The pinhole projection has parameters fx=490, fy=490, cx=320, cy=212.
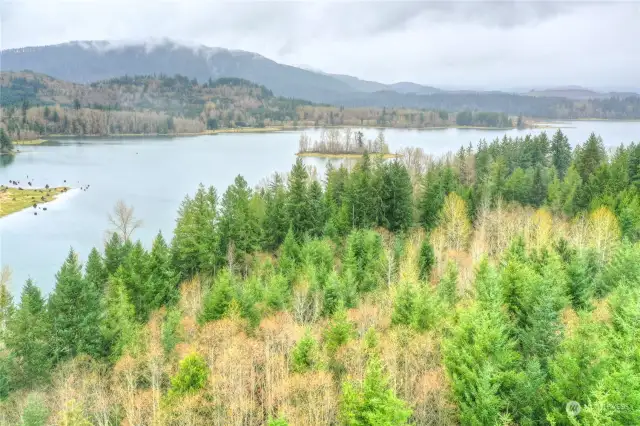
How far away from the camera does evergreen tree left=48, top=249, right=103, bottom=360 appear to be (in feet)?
71.2

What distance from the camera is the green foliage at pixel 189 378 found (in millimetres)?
15156

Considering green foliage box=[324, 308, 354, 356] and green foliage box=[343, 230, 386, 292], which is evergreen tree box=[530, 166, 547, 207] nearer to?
green foliage box=[343, 230, 386, 292]

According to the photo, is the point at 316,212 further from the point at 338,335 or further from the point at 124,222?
the point at 338,335

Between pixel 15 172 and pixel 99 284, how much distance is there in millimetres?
75910

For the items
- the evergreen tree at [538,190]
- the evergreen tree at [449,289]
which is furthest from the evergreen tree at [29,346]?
the evergreen tree at [538,190]

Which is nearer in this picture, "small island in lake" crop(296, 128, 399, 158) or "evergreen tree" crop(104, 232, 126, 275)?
"evergreen tree" crop(104, 232, 126, 275)

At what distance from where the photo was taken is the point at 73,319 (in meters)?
22.0

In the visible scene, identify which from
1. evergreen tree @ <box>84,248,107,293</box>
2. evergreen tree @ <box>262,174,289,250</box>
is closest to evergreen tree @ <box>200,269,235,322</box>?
evergreen tree @ <box>84,248,107,293</box>

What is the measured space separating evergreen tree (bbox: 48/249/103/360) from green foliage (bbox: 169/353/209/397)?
873 centimetres

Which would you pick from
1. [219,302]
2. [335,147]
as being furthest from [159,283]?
[335,147]

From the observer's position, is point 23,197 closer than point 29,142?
Yes

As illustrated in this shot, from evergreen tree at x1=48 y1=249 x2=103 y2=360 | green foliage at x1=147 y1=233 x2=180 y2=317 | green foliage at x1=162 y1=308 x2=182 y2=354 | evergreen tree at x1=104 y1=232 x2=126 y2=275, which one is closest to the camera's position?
green foliage at x1=162 y1=308 x2=182 y2=354

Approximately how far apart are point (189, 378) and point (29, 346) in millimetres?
10653

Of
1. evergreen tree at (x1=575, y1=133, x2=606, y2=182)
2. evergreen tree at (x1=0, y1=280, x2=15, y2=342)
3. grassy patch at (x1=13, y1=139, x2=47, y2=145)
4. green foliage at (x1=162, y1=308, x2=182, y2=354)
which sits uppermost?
grassy patch at (x1=13, y1=139, x2=47, y2=145)
